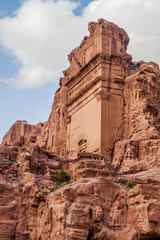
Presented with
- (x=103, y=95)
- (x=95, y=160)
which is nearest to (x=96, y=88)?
(x=103, y=95)

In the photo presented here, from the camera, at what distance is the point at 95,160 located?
28.1 meters

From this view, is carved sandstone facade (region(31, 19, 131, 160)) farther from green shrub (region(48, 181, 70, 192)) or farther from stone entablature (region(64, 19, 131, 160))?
green shrub (region(48, 181, 70, 192))

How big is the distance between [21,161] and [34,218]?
15.2 feet

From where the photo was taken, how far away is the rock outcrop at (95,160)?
Answer: 20.9m

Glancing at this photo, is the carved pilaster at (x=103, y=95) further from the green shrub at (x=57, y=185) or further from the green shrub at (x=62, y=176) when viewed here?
the green shrub at (x=57, y=185)

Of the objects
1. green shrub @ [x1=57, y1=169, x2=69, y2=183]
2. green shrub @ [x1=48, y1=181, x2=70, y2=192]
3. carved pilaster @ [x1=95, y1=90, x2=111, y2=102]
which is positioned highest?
carved pilaster @ [x1=95, y1=90, x2=111, y2=102]

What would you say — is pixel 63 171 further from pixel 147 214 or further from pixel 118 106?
pixel 118 106

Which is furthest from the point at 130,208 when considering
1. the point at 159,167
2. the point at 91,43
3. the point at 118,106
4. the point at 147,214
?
the point at 91,43

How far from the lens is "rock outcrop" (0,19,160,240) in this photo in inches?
823

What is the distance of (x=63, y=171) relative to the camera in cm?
2633

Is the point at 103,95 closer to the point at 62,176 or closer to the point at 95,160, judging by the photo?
the point at 95,160

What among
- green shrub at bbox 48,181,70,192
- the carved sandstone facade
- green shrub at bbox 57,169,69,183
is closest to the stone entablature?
the carved sandstone facade

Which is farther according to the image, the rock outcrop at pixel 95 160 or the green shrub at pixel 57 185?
the green shrub at pixel 57 185

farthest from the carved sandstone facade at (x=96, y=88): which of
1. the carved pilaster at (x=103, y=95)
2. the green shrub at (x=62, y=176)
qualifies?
the green shrub at (x=62, y=176)
